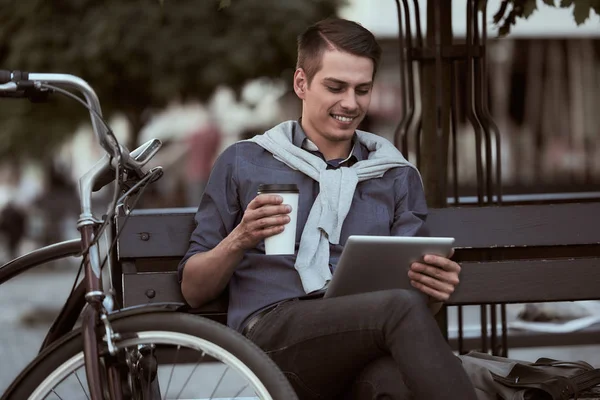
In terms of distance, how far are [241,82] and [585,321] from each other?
7978 mm

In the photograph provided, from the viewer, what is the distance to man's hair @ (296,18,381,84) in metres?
3.51

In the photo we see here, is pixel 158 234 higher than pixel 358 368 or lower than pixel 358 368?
higher

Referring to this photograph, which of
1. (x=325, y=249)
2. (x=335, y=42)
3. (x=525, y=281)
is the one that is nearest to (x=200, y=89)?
(x=525, y=281)

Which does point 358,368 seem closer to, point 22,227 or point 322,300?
→ point 322,300

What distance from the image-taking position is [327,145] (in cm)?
361

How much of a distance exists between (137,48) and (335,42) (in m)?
8.55

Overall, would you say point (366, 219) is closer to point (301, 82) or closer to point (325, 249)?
point (325, 249)

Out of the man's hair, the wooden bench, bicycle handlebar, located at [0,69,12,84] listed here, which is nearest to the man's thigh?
the wooden bench

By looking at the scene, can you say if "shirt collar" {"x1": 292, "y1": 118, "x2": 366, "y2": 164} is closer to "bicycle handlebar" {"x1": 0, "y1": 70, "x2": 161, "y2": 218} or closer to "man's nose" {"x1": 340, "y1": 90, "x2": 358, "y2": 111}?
"man's nose" {"x1": 340, "y1": 90, "x2": 358, "y2": 111}

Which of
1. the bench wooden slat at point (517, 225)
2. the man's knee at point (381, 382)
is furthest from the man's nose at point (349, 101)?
the man's knee at point (381, 382)

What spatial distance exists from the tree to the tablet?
834 centimetres

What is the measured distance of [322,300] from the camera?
124 inches

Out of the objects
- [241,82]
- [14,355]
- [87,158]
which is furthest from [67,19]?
[87,158]

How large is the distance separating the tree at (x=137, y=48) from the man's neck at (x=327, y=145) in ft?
25.7
